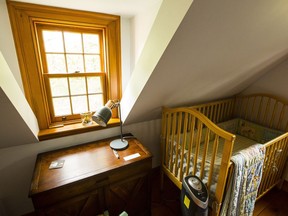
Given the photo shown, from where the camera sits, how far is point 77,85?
164 cm

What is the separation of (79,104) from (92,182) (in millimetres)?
843

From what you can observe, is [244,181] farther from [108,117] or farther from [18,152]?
[18,152]

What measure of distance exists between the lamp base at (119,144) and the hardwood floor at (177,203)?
83cm

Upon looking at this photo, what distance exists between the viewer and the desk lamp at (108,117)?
1.27 m

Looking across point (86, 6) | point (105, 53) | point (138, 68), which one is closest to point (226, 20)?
point (138, 68)

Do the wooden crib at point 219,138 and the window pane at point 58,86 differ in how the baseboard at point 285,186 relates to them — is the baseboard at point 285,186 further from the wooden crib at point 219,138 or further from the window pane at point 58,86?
the window pane at point 58,86

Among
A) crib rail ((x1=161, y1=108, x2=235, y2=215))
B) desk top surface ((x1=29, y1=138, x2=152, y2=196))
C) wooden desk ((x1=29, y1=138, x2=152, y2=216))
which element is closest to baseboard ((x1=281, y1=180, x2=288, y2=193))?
crib rail ((x1=161, y1=108, x2=235, y2=215))

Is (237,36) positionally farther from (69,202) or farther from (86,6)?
(69,202)

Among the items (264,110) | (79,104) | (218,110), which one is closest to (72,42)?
(79,104)

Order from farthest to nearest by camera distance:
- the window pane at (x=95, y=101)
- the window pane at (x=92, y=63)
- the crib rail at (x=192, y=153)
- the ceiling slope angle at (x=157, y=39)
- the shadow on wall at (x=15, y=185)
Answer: the window pane at (x=95, y=101)
the window pane at (x=92, y=63)
the shadow on wall at (x=15, y=185)
the crib rail at (x=192, y=153)
the ceiling slope angle at (x=157, y=39)

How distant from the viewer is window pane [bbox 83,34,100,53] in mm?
1580

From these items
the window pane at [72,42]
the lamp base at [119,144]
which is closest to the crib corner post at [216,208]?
the lamp base at [119,144]

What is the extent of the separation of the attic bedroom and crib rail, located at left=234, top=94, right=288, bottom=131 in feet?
0.38

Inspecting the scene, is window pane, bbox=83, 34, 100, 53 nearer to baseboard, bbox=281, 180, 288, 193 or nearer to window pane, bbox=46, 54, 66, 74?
window pane, bbox=46, 54, 66, 74
